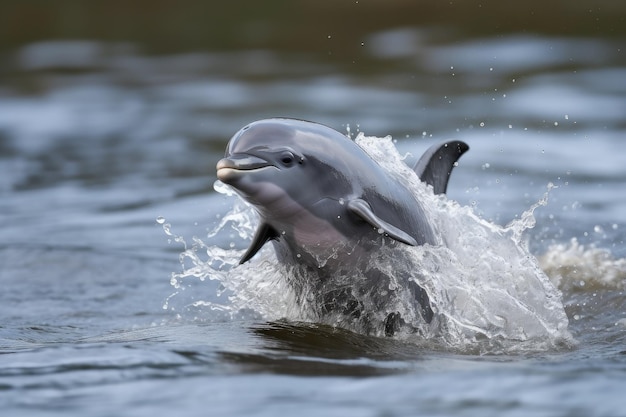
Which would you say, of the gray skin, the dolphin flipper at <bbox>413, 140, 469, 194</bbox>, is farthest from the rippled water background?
the dolphin flipper at <bbox>413, 140, 469, 194</bbox>

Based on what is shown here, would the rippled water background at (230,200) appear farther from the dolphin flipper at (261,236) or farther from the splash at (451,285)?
the dolphin flipper at (261,236)

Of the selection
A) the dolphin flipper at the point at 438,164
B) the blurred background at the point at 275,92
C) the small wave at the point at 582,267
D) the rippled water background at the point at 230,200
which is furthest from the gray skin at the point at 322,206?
the blurred background at the point at 275,92

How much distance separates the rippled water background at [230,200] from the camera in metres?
5.55

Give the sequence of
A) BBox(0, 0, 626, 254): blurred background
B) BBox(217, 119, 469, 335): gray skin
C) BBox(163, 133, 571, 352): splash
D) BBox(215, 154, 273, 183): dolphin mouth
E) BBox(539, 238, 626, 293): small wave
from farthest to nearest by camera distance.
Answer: BBox(0, 0, 626, 254): blurred background
BBox(539, 238, 626, 293): small wave
BBox(163, 133, 571, 352): splash
BBox(217, 119, 469, 335): gray skin
BBox(215, 154, 273, 183): dolphin mouth

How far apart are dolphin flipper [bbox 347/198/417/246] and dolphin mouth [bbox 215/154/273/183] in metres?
0.49

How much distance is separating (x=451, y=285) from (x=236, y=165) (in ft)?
5.28

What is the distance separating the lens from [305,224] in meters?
6.21

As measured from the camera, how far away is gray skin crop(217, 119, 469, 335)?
606cm

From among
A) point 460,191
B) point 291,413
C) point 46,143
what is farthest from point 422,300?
point 46,143

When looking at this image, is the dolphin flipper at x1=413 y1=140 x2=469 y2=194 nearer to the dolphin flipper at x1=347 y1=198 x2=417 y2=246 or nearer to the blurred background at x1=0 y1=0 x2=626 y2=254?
the dolphin flipper at x1=347 y1=198 x2=417 y2=246

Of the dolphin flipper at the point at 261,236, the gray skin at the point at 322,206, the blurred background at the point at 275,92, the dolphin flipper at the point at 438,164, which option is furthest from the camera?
the blurred background at the point at 275,92

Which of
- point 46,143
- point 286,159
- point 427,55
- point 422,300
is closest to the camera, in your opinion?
point 286,159

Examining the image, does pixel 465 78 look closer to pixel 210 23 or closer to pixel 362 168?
pixel 210 23

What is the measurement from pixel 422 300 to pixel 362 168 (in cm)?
83
